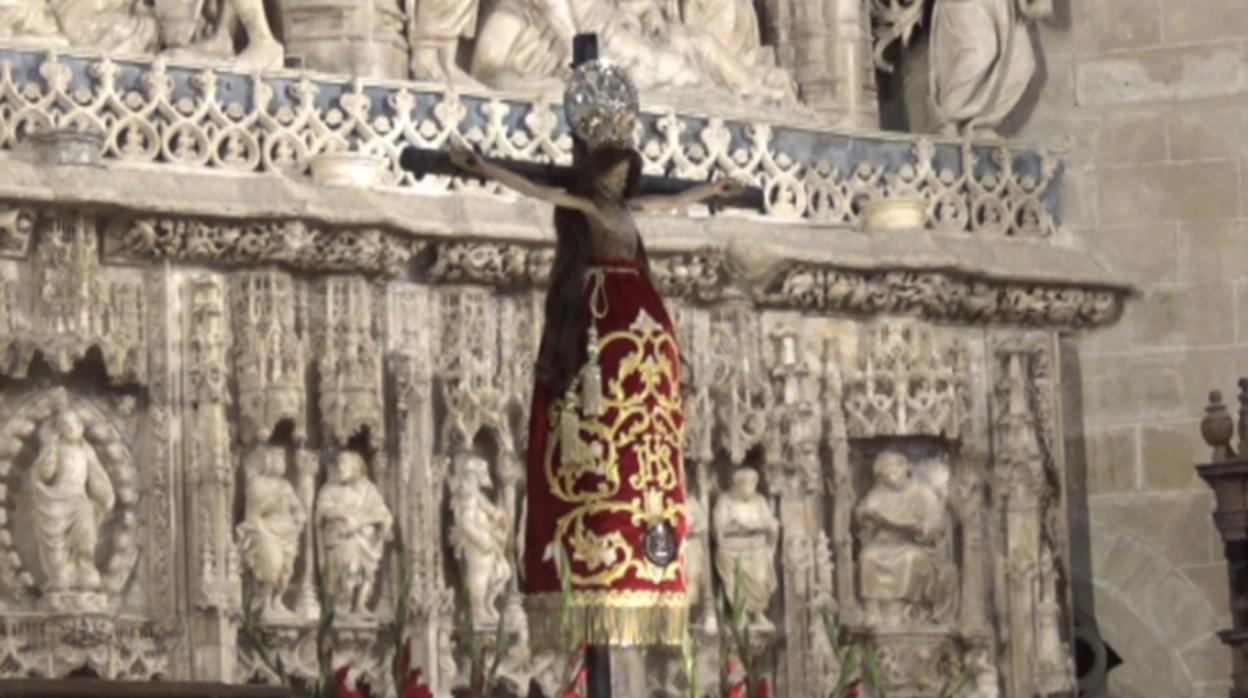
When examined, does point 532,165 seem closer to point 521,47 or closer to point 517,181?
point 517,181

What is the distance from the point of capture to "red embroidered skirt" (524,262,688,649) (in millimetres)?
13305

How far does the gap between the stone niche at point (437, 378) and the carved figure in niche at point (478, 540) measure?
0.04ft

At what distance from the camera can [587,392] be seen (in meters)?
13.3

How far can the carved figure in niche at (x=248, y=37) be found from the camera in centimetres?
1884

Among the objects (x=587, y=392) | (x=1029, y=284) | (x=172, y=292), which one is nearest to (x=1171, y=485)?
(x=1029, y=284)

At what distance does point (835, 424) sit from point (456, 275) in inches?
83.6

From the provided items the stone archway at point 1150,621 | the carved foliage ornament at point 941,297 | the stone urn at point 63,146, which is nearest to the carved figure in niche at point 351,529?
the stone urn at point 63,146

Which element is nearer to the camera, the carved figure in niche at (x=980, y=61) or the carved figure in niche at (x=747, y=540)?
the carved figure in niche at (x=747, y=540)

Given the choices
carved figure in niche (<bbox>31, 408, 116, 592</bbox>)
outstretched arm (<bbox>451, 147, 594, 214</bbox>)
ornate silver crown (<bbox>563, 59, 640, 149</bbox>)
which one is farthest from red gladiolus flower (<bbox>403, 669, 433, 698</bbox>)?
carved figure in niche (<bbox>31, 408, 116, 592</bbox>)

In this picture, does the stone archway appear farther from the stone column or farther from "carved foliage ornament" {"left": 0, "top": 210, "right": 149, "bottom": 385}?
"carved foliage ornament" {"left": 0, "top": 210, "right": 149, "bottom": 385}

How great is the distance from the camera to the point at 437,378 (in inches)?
740

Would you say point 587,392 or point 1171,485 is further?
point 1171,485

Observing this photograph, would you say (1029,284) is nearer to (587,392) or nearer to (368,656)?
(368,656)

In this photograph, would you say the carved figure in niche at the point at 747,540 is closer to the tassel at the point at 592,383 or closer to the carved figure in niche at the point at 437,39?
the carved figure in niche at the point at 437,39
